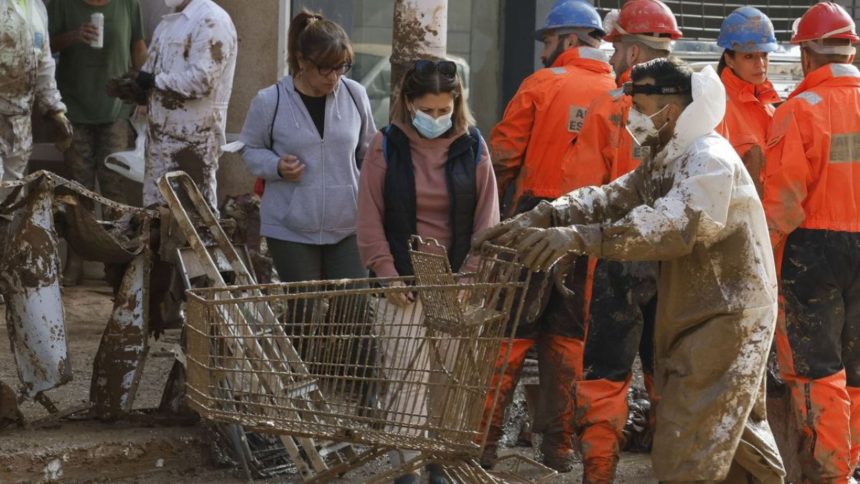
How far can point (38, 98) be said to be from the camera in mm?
9672

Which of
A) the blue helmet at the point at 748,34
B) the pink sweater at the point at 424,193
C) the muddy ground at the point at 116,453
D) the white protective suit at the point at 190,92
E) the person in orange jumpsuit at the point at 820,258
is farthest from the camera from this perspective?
the white protective suit at the point at 190,92

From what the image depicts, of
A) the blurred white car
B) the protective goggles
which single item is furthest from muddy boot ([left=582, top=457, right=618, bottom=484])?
the blurred white car

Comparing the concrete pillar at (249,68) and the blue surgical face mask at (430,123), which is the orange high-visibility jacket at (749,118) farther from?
the concrete pillar at (249,68)

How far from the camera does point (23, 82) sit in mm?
9430

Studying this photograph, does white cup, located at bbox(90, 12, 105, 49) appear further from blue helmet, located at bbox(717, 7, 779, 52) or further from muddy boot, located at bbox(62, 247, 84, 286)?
blue helmet, located at bbox(717, 7, 779, 52)

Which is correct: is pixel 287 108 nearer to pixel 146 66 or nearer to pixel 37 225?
pixel 37 225

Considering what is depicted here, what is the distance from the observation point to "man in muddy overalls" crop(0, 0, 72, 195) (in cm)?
930

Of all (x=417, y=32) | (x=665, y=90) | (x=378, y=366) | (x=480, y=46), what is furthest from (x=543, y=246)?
(x=480, y=46)

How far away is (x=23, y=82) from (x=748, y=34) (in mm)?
4211

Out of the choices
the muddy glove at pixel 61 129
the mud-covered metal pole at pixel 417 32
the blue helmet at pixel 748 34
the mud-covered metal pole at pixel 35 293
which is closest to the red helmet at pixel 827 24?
the blue helmet at pixel 748 34

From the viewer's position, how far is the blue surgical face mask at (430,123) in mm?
6617

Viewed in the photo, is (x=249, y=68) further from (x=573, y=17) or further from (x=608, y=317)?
(x=608, y=317)

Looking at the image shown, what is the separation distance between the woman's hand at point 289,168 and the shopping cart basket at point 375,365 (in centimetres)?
170

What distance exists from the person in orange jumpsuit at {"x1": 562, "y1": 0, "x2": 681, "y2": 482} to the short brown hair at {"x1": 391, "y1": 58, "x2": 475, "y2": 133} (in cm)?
84
